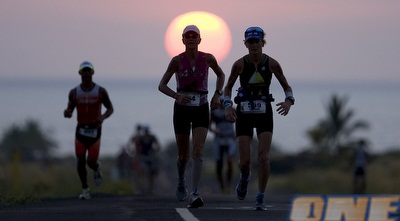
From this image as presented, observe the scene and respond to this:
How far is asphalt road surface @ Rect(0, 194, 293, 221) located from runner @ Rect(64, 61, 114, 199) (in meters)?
1.37

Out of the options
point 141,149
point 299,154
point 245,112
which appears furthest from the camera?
point 299,154

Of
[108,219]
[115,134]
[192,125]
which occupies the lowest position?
[108,219]

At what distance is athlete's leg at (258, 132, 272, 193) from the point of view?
16391 mm

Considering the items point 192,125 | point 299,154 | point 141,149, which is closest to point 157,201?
point 192,125

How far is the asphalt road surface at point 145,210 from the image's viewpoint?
1527 cm

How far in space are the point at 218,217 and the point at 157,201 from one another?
3955mm

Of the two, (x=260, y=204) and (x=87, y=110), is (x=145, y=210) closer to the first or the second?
(x=260, y=204)

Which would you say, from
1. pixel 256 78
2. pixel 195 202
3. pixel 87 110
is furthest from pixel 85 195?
pixel 256 78

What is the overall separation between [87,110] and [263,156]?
5297 mm

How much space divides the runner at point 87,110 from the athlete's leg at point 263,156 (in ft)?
16.7

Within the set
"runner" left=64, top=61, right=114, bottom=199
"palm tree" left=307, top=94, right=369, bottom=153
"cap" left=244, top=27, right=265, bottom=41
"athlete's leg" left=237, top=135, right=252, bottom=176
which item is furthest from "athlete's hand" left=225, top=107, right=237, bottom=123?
"palm tree" left=307, top=94, right=369, bottom=153

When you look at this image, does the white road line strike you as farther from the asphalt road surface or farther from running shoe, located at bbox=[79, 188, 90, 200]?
running shoe, located at bbox=[79, 188, 90, 200]

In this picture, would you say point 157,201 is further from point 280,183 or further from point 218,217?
point 280,183

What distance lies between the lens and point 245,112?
54.3 ft
